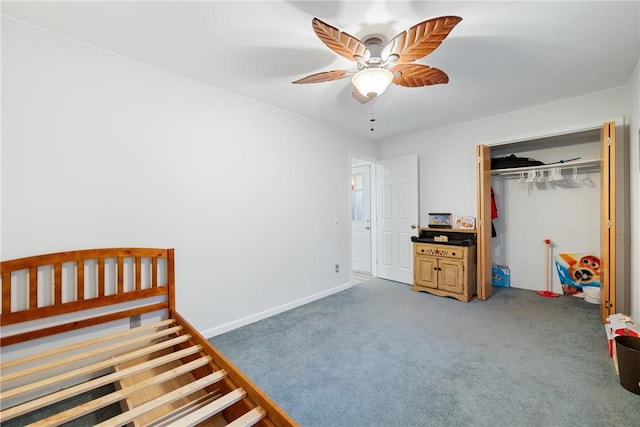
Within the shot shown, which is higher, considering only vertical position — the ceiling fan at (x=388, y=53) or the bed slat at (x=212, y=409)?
the ceiling fan at (x=388, y=53)

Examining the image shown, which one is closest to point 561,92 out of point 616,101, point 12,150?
point 616,101

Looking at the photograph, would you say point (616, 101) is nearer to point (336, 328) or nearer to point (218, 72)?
point (336, 328)

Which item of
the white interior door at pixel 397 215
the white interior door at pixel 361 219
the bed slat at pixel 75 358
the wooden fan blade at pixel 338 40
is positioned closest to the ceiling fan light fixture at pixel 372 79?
the wooden fan blade at pixel 338 40

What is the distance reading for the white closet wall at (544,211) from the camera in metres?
3.42

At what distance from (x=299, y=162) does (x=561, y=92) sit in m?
3.03

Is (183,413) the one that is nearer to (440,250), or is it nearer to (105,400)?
(105,400)

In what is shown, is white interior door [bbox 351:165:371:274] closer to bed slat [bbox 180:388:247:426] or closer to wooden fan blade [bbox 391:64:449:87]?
wooden fan blade [bbox 391:64:449:87]

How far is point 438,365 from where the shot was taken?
2070 millimetres

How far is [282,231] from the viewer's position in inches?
127

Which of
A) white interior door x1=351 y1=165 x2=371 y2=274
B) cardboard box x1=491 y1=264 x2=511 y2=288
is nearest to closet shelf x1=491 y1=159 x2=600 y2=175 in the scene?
cardboard box x1=491 y1=264 x2=511 y2=288

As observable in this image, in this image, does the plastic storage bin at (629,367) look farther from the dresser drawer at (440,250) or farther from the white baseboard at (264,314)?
the white baseboard at (264,314)

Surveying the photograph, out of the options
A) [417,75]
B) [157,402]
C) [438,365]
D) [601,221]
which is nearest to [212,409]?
[157,402]

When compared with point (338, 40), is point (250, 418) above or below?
below

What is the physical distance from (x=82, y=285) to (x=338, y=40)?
7.77ft
